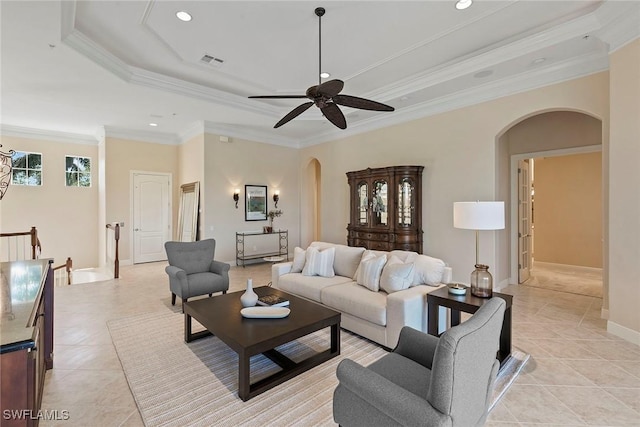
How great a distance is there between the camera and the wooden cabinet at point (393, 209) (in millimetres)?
5461

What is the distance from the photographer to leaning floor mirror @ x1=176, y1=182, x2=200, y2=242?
708cm

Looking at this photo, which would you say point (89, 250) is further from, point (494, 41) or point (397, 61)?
point (494, 41)

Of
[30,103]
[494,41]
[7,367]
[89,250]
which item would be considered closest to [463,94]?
[494,41]

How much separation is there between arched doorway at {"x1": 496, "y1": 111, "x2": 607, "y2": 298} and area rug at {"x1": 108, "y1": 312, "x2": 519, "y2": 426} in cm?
362

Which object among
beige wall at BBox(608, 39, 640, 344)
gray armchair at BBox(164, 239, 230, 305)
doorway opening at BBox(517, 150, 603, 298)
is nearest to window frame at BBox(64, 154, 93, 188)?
gray armchair at BBox(164, 239, 230, 305)

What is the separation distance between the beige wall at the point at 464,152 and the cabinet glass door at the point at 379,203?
2.10 ft

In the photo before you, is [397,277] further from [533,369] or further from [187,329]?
[187,329]

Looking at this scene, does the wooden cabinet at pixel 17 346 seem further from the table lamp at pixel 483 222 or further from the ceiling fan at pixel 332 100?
the table lamp at pixel 483 222

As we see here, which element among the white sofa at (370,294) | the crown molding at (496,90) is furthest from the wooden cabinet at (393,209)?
the white sofa at (370,294)

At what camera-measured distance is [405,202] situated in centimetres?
551

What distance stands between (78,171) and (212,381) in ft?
26.1

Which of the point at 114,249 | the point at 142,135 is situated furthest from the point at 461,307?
the point at 142,135

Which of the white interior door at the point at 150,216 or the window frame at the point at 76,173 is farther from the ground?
the window frame at the point at 76,173

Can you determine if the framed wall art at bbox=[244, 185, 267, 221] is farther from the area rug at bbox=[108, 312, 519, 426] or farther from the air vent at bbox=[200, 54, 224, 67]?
the area rug at bbox=[108, 312, 519, 426]
